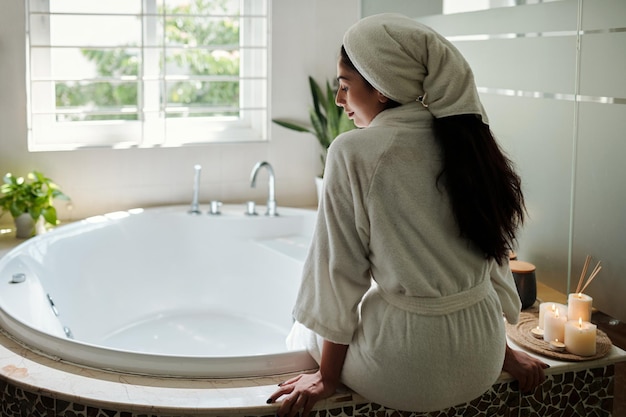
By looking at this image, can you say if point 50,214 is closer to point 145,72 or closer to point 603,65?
point 145,72

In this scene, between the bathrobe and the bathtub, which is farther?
the bathtub

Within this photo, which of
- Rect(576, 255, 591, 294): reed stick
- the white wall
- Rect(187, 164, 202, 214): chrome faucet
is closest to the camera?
Rect(576, 255, 591, 294): reed stick

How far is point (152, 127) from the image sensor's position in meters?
3.89

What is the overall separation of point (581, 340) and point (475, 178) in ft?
2.10

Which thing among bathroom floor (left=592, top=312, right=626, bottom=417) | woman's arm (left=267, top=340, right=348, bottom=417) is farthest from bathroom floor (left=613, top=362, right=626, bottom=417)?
woman's arm (left=267, top=340, right=348, bottom=417)

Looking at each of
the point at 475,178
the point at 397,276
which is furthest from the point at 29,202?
the point at 475,178

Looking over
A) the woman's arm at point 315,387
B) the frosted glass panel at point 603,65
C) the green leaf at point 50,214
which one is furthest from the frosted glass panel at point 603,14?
the green leaf at point 50,214

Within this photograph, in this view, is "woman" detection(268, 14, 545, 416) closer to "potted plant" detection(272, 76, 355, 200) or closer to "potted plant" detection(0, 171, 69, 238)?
"potted plant" detection(0, 171, 69, 238)

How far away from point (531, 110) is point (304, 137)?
1488 mm

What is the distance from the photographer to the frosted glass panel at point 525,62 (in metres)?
2.57

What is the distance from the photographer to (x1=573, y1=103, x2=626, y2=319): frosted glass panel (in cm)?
236

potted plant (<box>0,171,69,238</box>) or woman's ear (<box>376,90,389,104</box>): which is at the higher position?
woman's ear (<box>376,90,389,104</box>)

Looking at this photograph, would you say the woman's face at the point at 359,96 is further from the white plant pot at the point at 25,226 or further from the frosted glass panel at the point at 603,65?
the white plant pot at the point at 25,226

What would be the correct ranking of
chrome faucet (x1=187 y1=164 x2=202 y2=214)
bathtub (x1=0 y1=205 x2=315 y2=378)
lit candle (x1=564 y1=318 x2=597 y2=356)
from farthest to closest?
chrome faucet (x1=187 y1=164 x2=202 y2=214), bathtub (x1=0 y1=205 x2=315 y2=378), lit candle (x1=564 y1=318 x2=597 y2=356)
